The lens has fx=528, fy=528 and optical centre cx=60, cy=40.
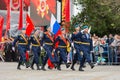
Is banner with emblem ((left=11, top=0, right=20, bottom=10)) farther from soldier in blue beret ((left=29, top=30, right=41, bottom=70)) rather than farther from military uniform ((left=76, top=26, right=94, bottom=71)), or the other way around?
military uniform ((left=76, top=26, right=94, bottom=71))

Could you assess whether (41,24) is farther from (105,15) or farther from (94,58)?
(94,58)

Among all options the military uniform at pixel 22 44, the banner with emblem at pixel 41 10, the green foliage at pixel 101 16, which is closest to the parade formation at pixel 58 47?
the military uniform at pixel 22 44

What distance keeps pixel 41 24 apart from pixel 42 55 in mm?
16564

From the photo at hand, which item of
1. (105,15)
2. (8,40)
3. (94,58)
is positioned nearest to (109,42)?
(94,58)

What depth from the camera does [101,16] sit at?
97.5 feet

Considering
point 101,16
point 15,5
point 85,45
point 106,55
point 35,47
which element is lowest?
point 106,55

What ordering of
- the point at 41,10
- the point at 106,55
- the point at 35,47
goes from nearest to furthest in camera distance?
the point at 35,47, the point at 106,55, the point at 41,10

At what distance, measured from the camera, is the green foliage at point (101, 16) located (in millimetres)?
28348

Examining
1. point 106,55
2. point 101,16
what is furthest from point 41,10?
point 106,55

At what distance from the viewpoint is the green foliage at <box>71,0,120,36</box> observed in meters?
28.3

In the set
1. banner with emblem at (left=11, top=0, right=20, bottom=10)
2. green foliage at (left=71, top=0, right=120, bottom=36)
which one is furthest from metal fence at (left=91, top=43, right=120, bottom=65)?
banner with emblem at (left=11, top=0, right=20, bottom=10)

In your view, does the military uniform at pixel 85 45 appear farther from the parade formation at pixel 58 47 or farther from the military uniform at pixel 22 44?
the military uniform at pixel 22 44

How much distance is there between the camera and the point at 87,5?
29.9m

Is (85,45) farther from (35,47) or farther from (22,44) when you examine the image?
(22,44)
